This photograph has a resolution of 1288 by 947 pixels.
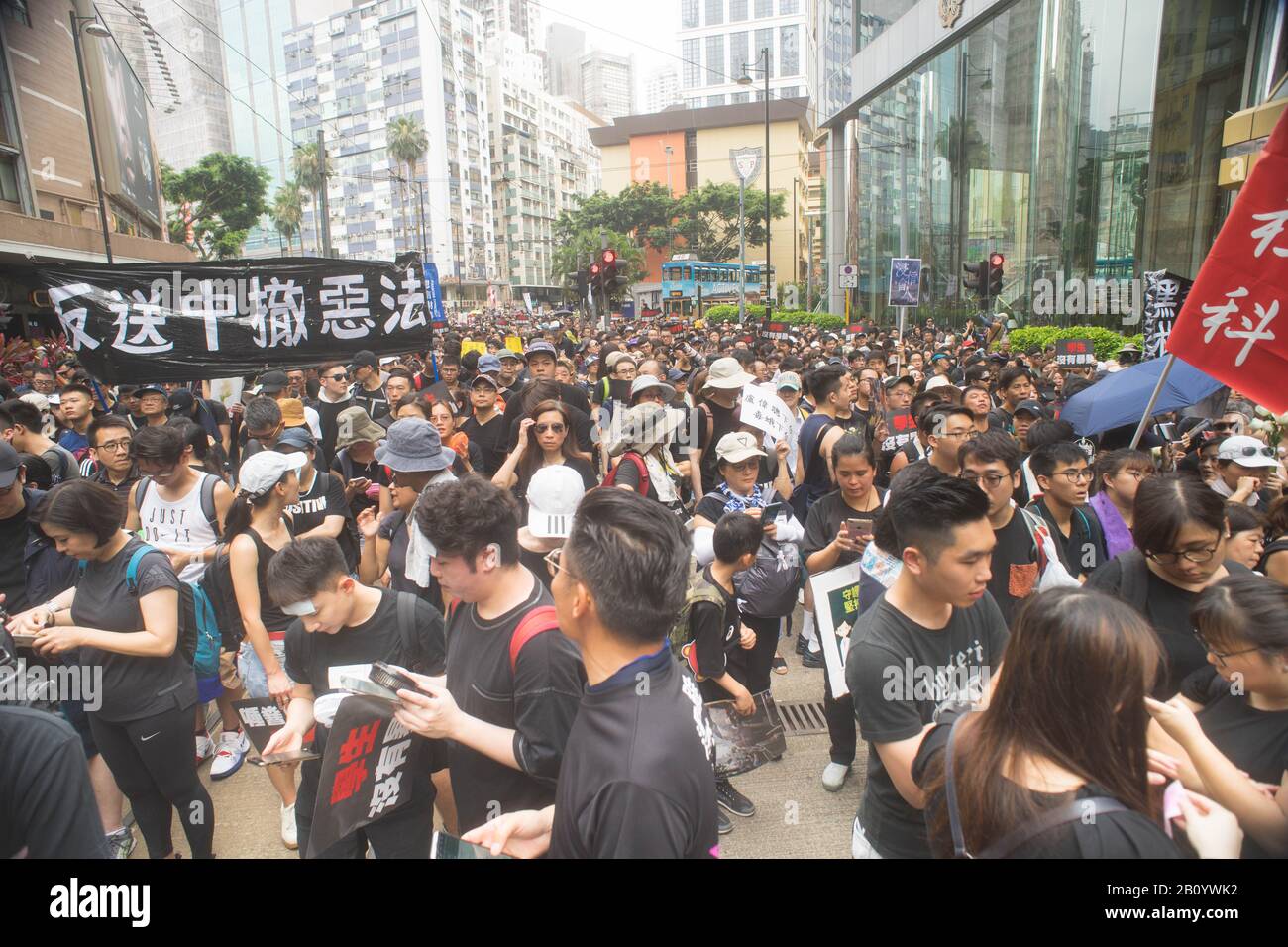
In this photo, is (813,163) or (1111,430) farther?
(813,163)

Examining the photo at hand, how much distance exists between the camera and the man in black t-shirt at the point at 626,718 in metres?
1.39

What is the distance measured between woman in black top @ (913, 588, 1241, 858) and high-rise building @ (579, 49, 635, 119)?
624 ft

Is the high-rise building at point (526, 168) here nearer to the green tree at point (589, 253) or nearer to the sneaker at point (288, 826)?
the green tree at point (589, 253)

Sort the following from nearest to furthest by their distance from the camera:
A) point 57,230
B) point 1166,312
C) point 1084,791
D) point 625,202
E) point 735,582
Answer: point 1084,791 → point 735,582 → point 1166,312 → point 57,230 → point 625,202

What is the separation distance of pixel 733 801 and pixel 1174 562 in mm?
2157

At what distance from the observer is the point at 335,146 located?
290ft

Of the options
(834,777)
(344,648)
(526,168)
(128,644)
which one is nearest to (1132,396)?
(834,777)

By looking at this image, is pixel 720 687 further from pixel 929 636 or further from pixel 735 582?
pixel 929 636

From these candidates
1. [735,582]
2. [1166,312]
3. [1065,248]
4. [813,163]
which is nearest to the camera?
[735,582]

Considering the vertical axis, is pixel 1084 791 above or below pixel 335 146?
below

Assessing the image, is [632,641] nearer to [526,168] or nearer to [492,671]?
[492,671]

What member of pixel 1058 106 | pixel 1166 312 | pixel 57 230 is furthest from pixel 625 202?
pixel 1166 312
